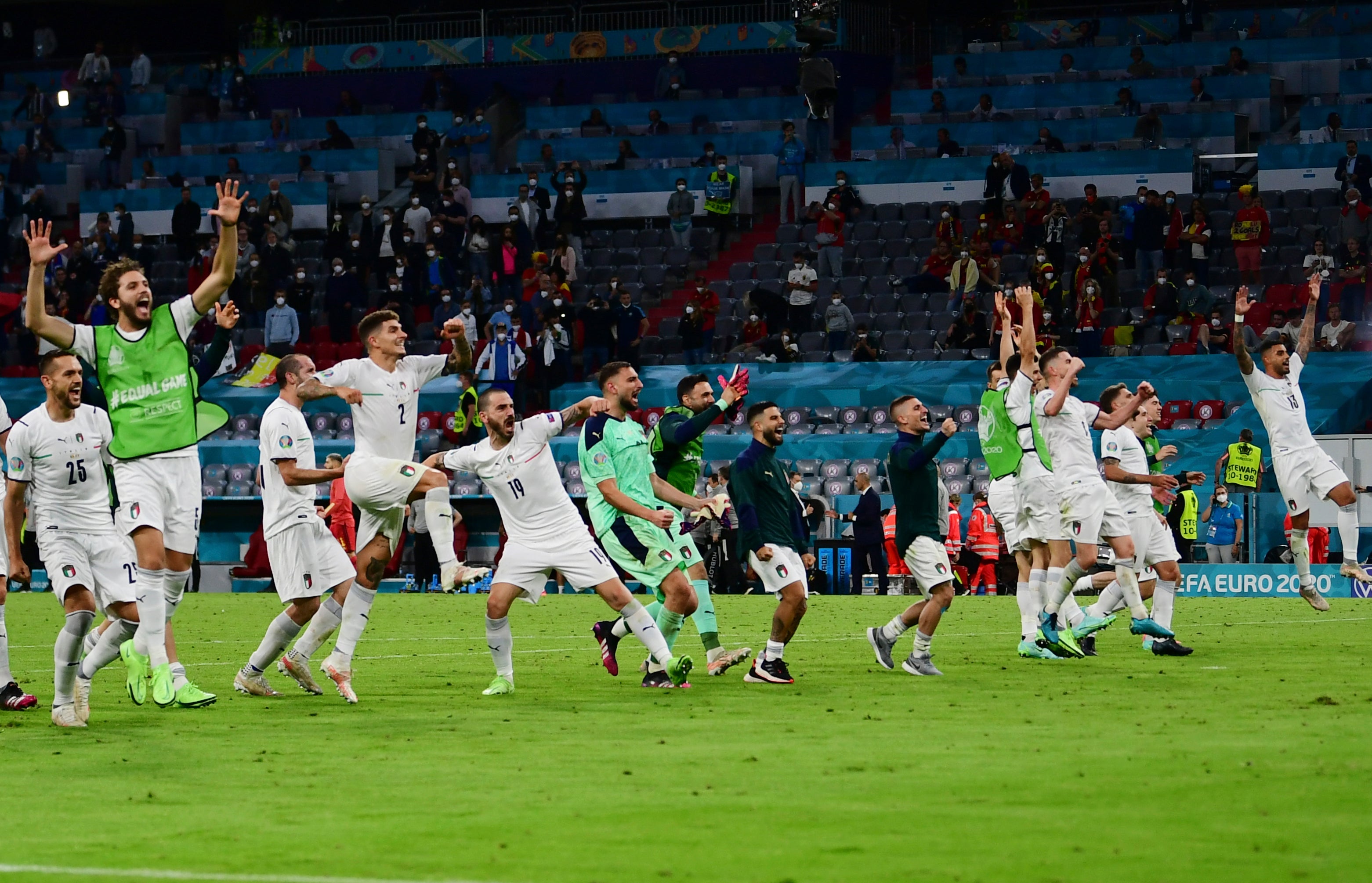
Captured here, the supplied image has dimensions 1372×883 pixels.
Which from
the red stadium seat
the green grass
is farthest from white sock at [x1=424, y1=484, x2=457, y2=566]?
the red stadium seat

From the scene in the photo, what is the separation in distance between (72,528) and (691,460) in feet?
16.0

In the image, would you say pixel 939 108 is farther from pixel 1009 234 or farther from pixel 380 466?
pixel 380 466

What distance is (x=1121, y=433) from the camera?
17.5m

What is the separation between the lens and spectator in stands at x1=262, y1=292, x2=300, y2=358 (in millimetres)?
37906

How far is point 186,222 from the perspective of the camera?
40750mm

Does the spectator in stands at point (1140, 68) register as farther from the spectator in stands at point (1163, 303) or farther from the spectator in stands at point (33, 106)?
the spectator in stands at point (33, 106)

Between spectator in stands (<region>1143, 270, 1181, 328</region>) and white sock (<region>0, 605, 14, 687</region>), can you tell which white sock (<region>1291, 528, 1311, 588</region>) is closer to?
white sock (<region>0, 605, 14, 687</region>)

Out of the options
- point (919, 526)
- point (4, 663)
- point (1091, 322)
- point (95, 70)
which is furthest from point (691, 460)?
point (95, 70)

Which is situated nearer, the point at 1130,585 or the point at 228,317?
the point at 228,317

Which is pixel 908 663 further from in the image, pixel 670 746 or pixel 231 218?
pixel 231 218

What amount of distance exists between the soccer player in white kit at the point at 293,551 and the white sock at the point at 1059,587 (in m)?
6.29

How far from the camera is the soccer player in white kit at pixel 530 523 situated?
44.7 ft

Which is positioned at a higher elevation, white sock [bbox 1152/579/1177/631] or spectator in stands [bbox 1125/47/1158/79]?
spectator in stands [bbox 1125/47/1158/79]

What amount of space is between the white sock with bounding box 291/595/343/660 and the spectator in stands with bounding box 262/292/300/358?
80.6 feet
